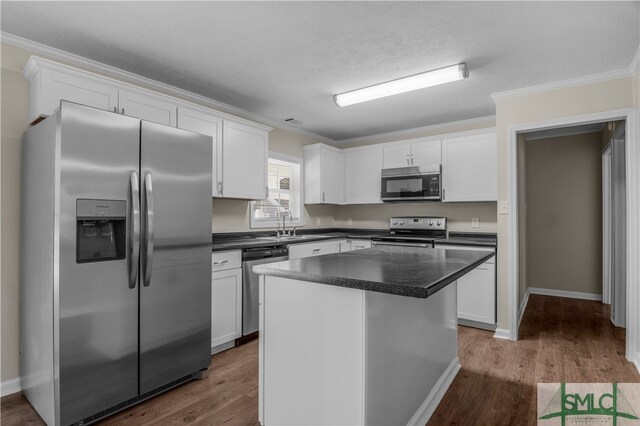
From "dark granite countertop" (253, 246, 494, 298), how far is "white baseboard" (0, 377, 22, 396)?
204 centimetres

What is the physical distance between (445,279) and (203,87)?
2.88 m

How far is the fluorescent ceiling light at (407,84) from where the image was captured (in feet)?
9.07

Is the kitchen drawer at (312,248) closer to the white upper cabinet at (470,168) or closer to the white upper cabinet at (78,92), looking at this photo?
the white upper cabinet at (470,168)

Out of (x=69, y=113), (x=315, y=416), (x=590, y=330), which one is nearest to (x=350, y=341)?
(x=315, y=416)

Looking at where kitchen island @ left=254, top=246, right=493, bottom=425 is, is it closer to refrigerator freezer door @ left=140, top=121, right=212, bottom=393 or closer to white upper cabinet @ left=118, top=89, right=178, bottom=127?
refrigerator freezer door @ left=140, top=121, right=212, bottom=393

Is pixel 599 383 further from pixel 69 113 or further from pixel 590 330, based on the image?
pixel 69 113

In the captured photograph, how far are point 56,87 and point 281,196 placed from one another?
8.97 ft

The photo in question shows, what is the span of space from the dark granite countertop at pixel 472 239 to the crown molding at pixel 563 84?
1.47m

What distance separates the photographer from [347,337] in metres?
1.55

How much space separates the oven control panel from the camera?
4.53 meters

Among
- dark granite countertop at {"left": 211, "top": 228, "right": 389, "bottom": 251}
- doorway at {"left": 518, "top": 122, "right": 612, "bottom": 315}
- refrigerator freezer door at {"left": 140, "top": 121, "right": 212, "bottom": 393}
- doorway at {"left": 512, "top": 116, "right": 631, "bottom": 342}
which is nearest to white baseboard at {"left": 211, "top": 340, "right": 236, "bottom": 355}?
refrigerator freezer door at {"left": 140, "top": 121, "right": 212, "bottom": 393}

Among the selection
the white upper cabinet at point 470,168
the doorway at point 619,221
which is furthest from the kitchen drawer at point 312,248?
the doorway at point 619,221

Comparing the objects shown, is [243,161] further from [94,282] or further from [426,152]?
[426,152]

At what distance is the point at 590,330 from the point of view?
3.61 meters
